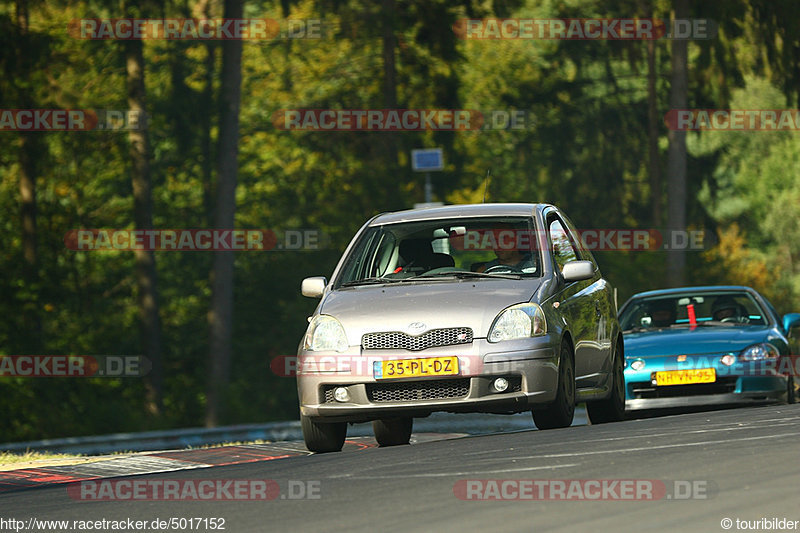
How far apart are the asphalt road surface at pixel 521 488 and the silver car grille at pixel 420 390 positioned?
47cm

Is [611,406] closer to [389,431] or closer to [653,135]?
[389,431]

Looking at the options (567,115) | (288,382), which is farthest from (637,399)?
(567,115)

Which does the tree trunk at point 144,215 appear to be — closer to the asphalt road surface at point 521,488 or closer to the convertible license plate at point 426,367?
the convertible license plate at point 426,367

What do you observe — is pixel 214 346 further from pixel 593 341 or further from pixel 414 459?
pixel 414 459

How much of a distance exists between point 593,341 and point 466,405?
2.06 metres

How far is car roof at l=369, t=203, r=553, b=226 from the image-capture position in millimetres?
12125

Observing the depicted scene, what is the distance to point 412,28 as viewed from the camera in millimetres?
41469

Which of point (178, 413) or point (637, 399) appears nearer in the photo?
point (637, 399)

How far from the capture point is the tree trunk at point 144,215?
3350 centimetres
